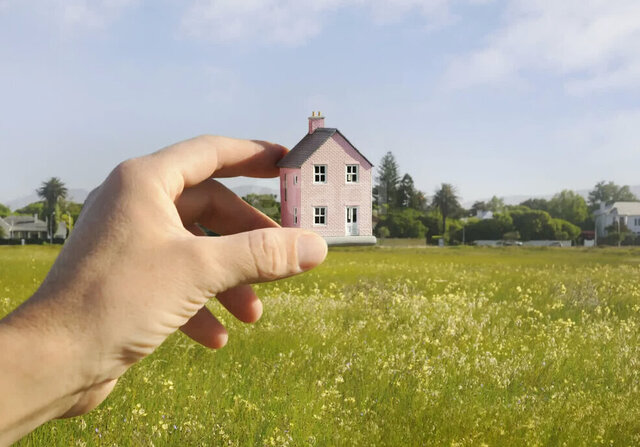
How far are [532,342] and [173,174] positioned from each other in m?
7.47

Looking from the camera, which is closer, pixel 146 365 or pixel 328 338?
pixel 146 365

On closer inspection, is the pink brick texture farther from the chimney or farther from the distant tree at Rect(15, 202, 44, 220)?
the distant tree at Rect(15, 202, 44, 220)

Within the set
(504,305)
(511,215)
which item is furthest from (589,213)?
(504,305)

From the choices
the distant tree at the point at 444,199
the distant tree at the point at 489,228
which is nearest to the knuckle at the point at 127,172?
the distant tree at the point at 444,199

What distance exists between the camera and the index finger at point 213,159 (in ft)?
7.65

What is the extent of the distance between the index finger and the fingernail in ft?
1.85

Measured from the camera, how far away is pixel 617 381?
22.7 ft

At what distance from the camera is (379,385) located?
589cm

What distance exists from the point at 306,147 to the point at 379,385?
12.3ft

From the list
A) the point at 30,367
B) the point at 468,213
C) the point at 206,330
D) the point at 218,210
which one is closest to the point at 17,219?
the point at 468,213

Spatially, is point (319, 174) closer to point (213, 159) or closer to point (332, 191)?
point (332, 191)

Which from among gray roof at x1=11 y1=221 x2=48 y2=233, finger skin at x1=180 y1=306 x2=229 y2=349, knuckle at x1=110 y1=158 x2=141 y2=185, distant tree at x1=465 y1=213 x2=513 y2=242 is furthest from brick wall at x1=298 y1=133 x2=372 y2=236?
gray roof at x1=11 y1=221 x2=48 y2=233

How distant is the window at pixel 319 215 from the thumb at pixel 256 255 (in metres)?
0.52

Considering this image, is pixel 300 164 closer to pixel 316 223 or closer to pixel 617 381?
pixel 316 223
